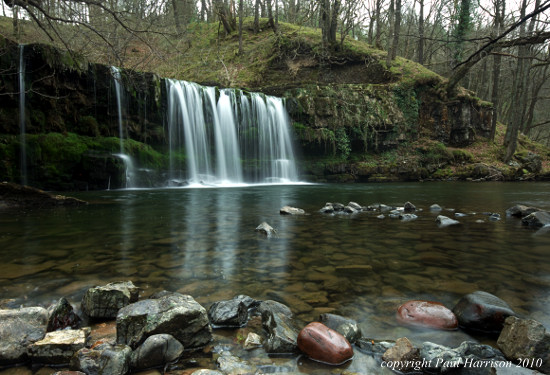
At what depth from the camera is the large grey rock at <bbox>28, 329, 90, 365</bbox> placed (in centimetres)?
168

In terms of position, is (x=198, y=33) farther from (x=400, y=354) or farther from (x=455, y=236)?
(x=400, y=354)

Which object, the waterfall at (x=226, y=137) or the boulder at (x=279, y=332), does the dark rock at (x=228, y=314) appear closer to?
the boulder at (x=279, y=332)

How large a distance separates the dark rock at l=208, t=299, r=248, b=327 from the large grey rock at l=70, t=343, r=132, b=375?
589 millimetres

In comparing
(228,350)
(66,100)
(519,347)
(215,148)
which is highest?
(66,100)

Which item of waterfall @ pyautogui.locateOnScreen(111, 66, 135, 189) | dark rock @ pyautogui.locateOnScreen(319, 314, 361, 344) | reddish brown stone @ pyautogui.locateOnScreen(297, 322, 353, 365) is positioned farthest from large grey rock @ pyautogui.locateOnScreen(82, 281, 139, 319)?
waterfall @ pyautogui.locateOnScreen(111, 66, 135, 189)

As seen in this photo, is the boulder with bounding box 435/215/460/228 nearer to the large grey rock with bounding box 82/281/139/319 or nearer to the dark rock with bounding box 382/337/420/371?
the dark rock with bounding box 382/337/420/371

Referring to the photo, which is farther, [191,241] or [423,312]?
[191,241]

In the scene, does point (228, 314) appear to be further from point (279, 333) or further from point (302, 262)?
point (302, 262)

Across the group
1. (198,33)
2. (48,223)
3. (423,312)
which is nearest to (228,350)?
(423,312)

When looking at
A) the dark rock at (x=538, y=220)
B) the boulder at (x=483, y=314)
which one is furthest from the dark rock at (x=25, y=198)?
the dark rock at (x=538, y=220)

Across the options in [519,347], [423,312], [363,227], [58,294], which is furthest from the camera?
[363,227]

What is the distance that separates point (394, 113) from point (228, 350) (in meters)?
20.8

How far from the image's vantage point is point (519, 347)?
1667 mm

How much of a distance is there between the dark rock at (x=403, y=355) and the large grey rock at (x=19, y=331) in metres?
2.01
